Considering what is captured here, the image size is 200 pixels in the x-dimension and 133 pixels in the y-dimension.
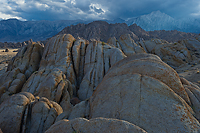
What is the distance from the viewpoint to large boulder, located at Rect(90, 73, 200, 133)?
15.1ft

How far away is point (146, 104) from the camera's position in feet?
17.5

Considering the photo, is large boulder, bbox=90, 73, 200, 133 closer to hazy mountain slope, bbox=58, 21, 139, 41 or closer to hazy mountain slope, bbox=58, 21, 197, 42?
hazy mountain slope, bbox=58, 21, 197, 42

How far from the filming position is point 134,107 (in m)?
5.29

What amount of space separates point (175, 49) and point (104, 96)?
3120 cm

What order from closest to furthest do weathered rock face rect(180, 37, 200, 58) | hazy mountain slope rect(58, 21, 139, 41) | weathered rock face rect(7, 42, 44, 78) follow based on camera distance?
weathered rock face rect(7, 42, 44, 78) → weathered rock face rect(180, 37, 200, 58) → hazy mountain slope rect(58, 21, 139, 41)

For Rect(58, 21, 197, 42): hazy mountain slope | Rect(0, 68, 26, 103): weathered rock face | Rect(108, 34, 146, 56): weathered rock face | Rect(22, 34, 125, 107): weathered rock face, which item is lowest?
Rect(0, 68, 26, 103): weathered rock face

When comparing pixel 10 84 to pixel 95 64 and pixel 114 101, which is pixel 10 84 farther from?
pixel 114 101

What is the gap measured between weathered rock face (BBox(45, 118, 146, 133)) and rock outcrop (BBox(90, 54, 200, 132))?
0.83m

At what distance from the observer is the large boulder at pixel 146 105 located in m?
4.61

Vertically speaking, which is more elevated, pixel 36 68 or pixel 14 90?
pixel 36 68

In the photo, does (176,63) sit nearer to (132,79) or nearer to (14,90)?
(132,79)

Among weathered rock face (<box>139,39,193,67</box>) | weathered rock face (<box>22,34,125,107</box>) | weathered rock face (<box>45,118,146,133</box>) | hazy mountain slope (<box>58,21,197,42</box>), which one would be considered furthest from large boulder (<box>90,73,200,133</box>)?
hazy mountain slope (<box>58,21,197,42</box>)

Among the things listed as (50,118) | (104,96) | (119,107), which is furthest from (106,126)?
(50,118)

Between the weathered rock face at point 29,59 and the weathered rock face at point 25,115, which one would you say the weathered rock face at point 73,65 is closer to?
the weathered rock face at point 29,59
